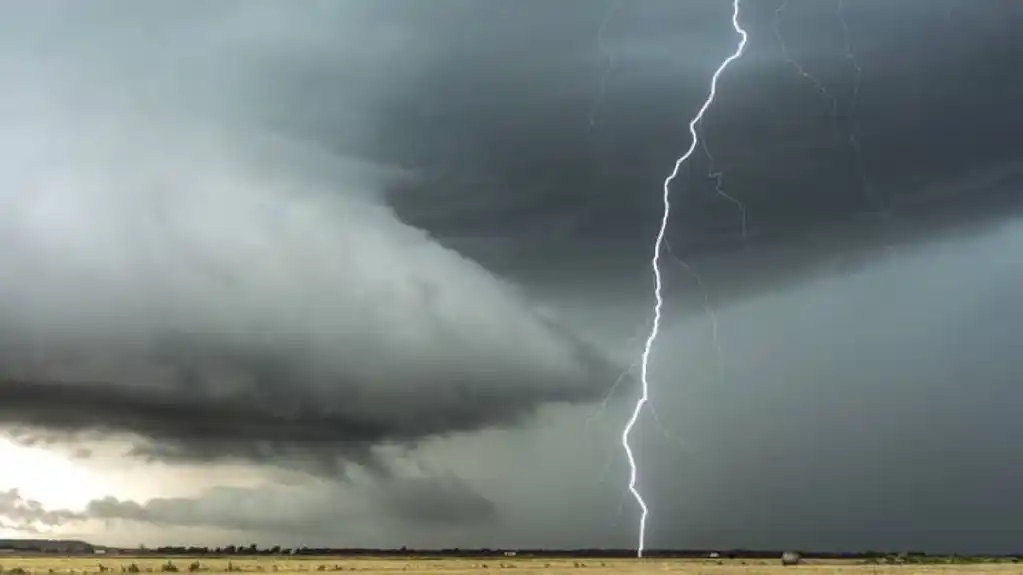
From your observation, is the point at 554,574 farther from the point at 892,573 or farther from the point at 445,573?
the point at 892,573

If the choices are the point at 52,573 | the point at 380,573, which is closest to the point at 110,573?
the point at 52,573

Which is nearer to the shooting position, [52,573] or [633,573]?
[52,573]

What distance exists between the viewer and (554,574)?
93938mm

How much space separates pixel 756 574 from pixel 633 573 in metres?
12.3

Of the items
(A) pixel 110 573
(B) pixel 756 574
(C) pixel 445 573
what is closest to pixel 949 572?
(B) pixel 756 574

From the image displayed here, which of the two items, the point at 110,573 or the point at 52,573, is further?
the point at 110,573

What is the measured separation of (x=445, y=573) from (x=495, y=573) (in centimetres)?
653

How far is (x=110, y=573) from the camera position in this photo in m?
98.2

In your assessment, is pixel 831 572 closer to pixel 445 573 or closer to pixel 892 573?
pixel 892 573

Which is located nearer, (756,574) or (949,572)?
(756,574)

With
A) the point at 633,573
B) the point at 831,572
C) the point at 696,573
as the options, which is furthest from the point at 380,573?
the point at 831,572

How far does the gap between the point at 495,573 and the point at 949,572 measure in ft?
145

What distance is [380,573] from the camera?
4001 inches

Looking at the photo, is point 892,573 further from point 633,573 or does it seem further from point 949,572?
point 633,573
